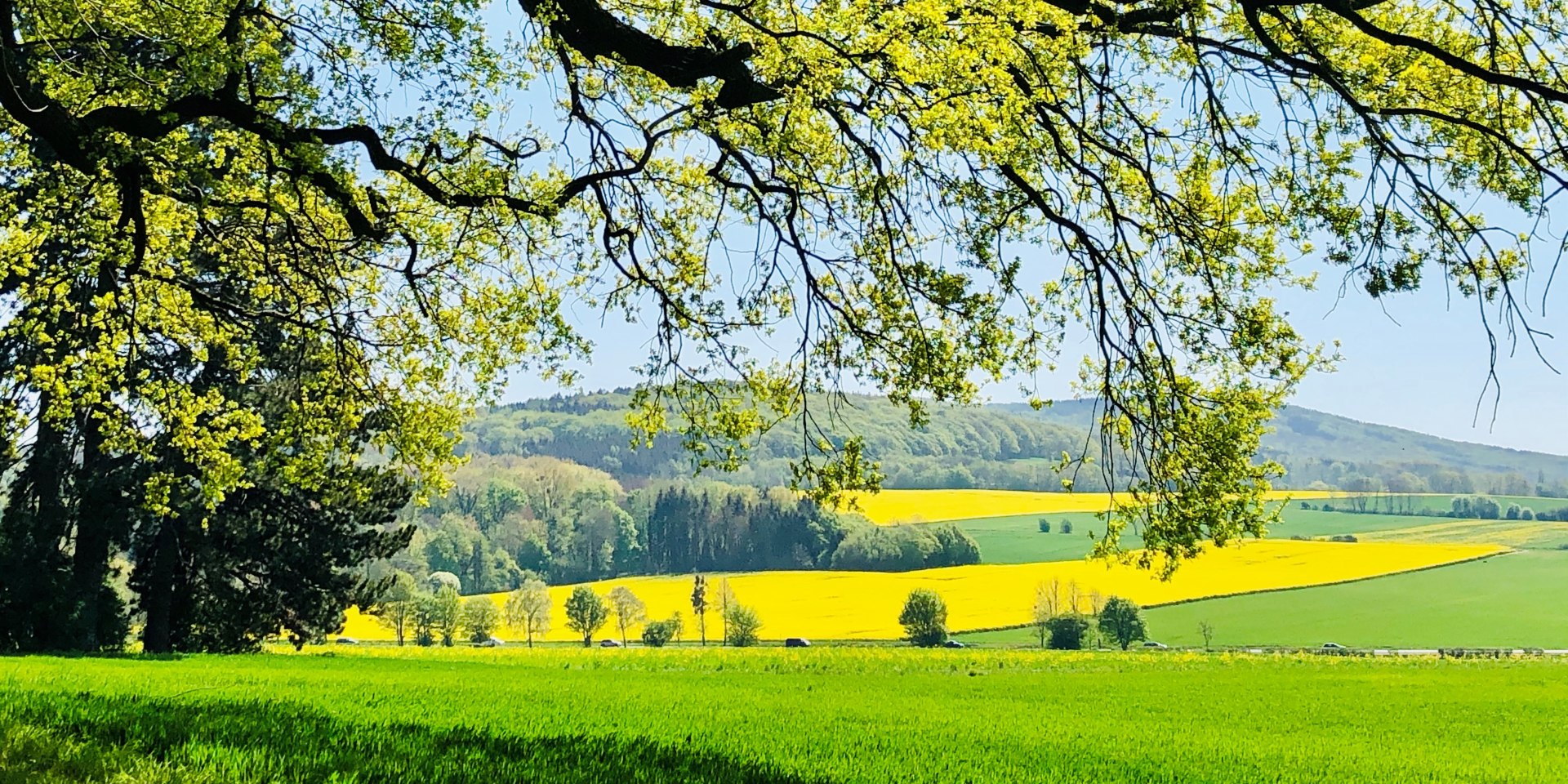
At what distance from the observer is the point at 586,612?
8925cm

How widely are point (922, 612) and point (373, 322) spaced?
2448 inches

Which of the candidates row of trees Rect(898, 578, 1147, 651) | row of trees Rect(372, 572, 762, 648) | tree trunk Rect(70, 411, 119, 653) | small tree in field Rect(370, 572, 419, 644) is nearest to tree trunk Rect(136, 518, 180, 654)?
tree trunk Rect(70, 411, 119, 653)

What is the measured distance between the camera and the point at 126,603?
28141 mm

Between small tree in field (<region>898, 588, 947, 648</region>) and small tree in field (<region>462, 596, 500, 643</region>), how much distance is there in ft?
114

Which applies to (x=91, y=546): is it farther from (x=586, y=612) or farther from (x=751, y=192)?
(x=586, y=612)

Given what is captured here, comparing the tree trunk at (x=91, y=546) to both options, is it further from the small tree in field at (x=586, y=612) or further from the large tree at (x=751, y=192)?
the small tree in field at (x=586, y=612)

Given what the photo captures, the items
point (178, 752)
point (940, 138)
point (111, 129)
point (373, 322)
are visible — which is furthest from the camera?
point (373, 322)

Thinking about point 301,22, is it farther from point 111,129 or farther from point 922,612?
point 922,612

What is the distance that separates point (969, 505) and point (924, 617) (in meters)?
107

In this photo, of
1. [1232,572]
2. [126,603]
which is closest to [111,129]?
[126,603]

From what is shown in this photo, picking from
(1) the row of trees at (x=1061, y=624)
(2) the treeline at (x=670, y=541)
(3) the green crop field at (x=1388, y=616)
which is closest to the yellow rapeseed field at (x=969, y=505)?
(2) the treeline at (x=670, y=541)

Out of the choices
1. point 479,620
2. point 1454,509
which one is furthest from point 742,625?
point 1454,509

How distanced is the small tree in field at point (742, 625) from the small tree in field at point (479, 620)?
19947 mm

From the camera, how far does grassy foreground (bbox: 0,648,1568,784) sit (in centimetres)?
746
